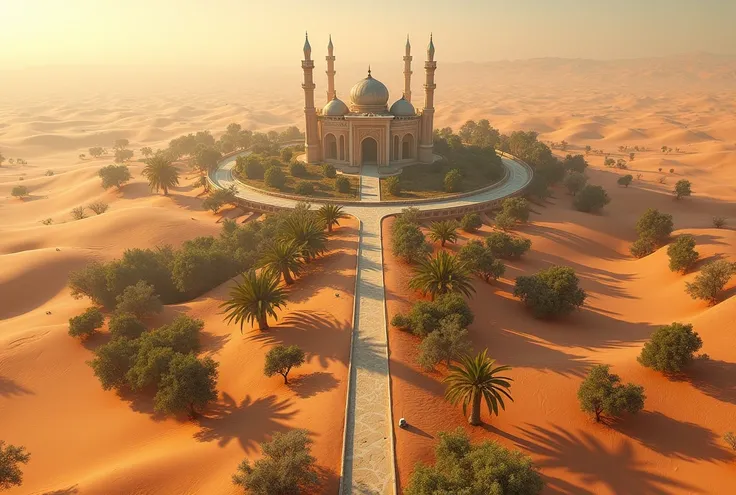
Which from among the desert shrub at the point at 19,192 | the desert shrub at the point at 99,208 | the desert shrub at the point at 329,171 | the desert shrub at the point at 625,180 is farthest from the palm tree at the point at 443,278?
the desert shrub at the point at 19,192

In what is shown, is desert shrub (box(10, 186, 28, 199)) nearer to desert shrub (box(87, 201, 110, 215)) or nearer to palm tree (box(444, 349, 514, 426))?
desert shrub (box(87, 201, 110, 215))

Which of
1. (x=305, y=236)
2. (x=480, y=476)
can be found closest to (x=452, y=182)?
(x=305, y=236)

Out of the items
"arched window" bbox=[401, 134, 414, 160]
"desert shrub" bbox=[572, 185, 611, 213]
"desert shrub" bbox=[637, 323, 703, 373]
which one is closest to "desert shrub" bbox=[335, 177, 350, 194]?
"arched window" bbox=[401, 134, 414, 160]

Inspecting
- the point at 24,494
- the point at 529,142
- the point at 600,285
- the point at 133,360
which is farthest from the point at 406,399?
the point at 529,142

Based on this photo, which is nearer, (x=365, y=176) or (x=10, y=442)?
(x=10, y=442)

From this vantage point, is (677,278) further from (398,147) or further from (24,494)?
(24,494)

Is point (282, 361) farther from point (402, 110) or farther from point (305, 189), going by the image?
point (402, 110)
